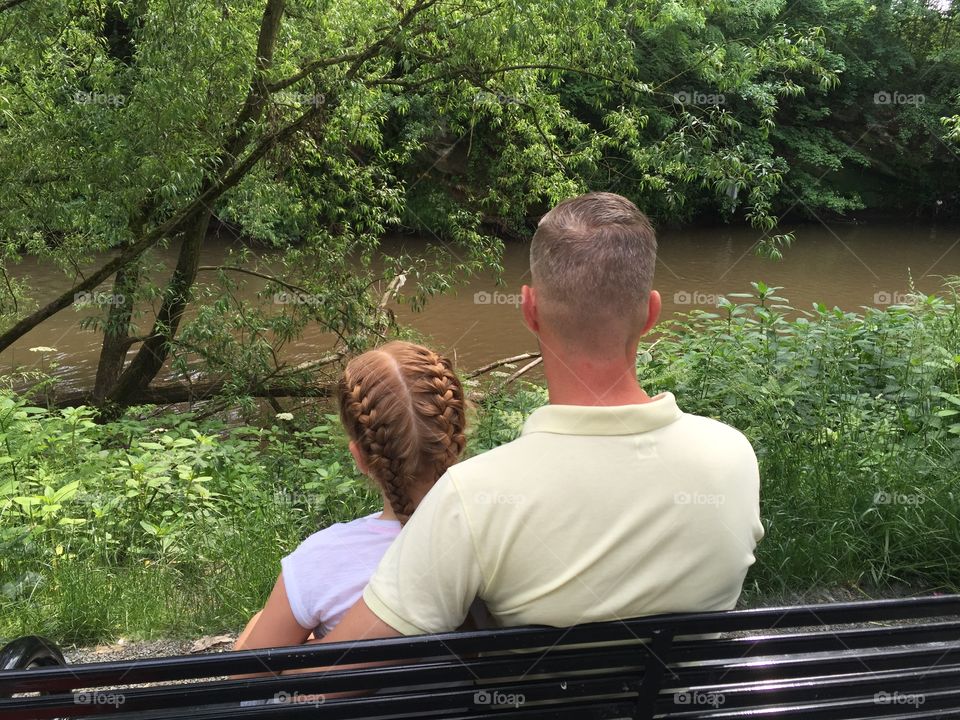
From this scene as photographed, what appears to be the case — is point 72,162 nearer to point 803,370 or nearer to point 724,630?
point 803,370

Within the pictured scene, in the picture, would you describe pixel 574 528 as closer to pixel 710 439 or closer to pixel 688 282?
pixel 710 439

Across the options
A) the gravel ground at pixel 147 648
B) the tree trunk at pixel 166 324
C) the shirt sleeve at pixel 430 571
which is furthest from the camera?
the tree trunk at pixel 166 324

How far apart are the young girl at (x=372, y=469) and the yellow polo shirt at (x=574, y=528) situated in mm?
325

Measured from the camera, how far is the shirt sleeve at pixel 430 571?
4.08 ft

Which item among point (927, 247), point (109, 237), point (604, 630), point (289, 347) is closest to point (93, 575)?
point (604, 630)

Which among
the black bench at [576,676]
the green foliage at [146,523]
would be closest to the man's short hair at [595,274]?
the black bench at [576,676]

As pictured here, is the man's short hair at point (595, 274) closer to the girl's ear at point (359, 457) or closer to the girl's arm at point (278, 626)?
the girl's ear at point (359, 457)

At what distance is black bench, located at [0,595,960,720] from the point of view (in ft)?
4.18

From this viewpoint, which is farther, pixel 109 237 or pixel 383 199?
pixel 383 199

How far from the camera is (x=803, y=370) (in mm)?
4523

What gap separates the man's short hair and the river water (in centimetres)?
678

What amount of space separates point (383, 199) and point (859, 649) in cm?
679

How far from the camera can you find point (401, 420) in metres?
1.64

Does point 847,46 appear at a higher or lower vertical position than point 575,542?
higher
